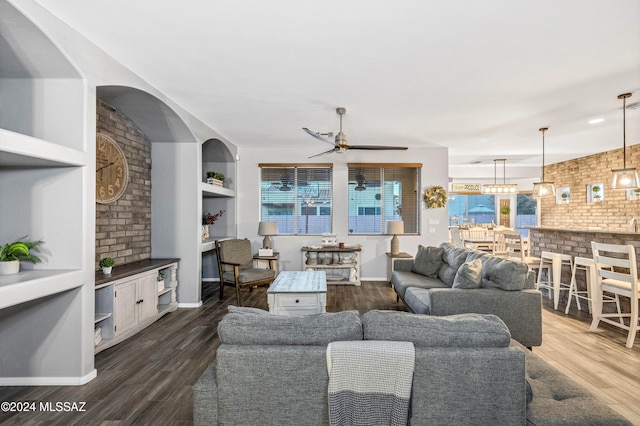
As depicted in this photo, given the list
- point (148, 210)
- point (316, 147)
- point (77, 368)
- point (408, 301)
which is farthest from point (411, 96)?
point (77, 368)

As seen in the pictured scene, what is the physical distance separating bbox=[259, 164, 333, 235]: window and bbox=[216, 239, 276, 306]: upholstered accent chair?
1.20 metres

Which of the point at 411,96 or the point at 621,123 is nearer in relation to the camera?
the point at 411,96

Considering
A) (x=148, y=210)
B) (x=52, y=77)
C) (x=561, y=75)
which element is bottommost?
(x=148, y=210)

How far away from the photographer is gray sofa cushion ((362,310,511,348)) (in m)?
1.64

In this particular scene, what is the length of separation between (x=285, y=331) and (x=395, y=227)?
16.6 ft

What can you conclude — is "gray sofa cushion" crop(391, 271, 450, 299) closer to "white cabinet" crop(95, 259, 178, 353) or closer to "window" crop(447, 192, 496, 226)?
"white cabinet" crop(95, 259, 178, 353)

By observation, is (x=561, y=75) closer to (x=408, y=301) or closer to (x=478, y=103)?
(x=478, y=103)

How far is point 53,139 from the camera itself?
8.69 ft

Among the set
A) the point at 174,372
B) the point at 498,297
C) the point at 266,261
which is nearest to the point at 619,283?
the point at 498,297

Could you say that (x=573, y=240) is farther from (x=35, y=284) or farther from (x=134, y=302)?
(x=35, y=284)

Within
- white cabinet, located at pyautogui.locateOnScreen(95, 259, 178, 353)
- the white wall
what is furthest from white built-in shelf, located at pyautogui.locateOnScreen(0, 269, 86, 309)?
the white wall

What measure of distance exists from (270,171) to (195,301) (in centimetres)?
310

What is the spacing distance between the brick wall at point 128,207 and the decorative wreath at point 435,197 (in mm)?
4973

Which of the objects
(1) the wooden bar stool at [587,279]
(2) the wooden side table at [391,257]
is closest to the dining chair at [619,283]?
(1) the wooden bar stool at [587,279]
